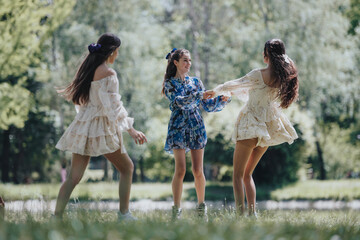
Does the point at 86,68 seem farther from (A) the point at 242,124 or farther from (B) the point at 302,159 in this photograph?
(B) the point at 302,159

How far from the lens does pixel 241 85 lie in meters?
5.81

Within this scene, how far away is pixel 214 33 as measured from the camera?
24328mm

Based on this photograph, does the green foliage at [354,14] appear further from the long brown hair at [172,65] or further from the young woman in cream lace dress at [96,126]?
the young woman in cream lace dress at [96,126]

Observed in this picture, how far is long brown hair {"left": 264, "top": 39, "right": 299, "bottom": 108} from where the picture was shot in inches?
224

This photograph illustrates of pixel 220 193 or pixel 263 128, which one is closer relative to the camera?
pixel 263 128

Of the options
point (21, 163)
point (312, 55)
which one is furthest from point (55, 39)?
point (312, 55)

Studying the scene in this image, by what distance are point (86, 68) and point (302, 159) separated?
11185mm

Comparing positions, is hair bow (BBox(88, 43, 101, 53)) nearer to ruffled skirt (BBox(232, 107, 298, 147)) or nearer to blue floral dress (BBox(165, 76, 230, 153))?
blue floral dress (BBox(165, 76, 230, 153))

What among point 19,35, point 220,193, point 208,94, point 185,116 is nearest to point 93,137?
point 185,116

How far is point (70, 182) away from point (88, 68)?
4.16 ft

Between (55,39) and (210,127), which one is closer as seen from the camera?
(210,127)

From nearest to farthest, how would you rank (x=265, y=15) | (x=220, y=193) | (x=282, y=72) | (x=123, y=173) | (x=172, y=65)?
1. (x=123, y=173)
2. (x=282, y=72)
3. (x=172, y=65)
4. (x=220, y=193)
5. (x=265, y=15)

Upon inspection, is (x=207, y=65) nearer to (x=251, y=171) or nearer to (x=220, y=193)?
(x=220, y=193)

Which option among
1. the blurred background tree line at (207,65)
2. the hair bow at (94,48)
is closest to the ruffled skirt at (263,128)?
the hair bow at (94,48)
